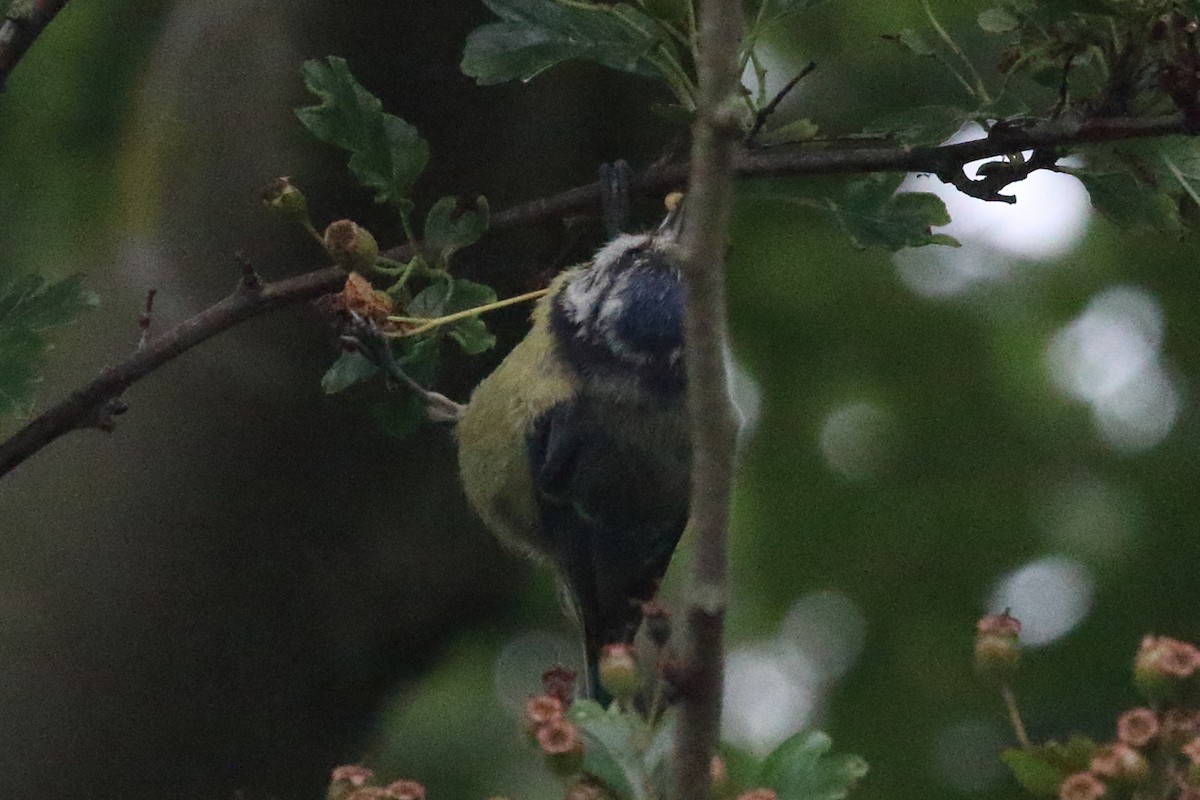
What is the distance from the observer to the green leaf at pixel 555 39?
150 centimetres

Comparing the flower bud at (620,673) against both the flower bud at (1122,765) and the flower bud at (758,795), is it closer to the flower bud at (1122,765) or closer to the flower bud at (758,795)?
the flower bud at (758,795)

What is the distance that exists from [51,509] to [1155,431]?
2.09 m

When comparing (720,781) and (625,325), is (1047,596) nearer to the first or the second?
(625,325)

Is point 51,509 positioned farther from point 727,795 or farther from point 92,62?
point 727,795

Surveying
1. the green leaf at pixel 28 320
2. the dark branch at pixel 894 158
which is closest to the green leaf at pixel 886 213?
the dark branch at pixel 894 158

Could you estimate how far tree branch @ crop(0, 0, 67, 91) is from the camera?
1576 mm

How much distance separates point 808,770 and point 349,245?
735 mm

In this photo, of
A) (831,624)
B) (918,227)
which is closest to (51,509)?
(918,227)

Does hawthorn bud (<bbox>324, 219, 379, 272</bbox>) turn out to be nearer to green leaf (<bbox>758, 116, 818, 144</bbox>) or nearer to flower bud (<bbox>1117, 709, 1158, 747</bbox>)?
green leaf (<bbox>758, 116, 818, 144</bbox>)

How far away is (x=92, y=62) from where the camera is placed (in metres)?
2.68

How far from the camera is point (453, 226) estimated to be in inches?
64.4

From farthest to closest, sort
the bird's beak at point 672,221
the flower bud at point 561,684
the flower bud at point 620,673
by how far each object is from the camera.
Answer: the bird's beak at point 672,221 < the flower bud at point 561,684 < the flower bud at point 620,673

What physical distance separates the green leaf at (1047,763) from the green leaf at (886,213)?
2.25ft

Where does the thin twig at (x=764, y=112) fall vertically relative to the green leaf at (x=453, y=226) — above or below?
above
